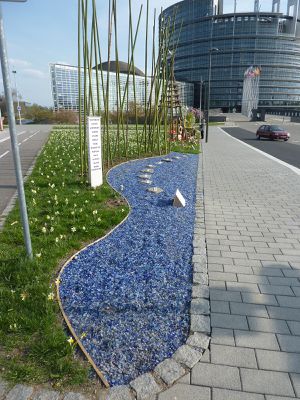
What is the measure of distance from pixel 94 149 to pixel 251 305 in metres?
4.83

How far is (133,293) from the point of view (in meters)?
2.87

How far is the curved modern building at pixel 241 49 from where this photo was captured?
95.9 m

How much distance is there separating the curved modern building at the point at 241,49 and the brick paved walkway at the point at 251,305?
99542 mm

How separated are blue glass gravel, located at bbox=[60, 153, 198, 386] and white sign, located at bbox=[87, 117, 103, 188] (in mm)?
1939

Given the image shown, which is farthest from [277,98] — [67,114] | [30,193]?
[30,193]

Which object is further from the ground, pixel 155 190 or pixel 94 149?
pixel 94 149

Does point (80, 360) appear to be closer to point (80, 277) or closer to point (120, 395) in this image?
point (120, 395)

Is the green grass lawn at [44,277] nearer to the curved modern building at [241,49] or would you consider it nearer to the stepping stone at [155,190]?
the stepping stone at [155,190]

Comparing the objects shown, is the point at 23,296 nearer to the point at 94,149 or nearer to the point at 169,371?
the point at 169,371

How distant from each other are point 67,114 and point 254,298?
5493 centimetres

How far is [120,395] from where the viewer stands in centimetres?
187

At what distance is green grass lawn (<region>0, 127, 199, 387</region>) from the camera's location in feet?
6.66

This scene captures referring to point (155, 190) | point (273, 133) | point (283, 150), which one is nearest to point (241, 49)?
point (273, 133)

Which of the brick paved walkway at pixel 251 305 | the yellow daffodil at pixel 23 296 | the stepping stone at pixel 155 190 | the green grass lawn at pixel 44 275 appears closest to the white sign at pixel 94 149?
the green grass lawn at pixel 44 275
